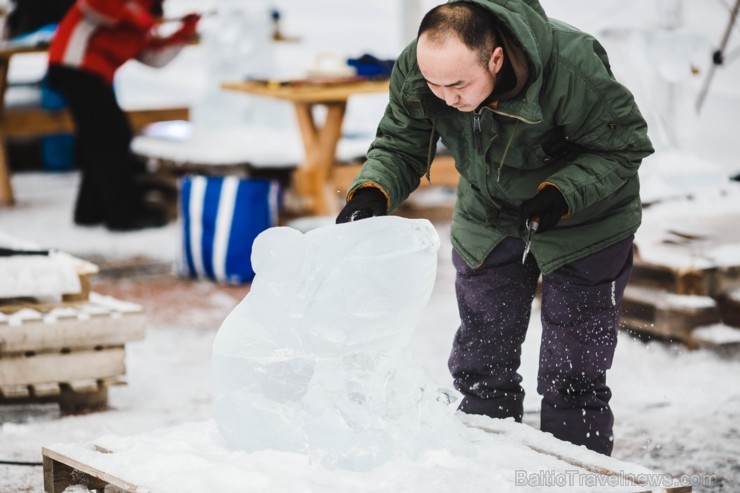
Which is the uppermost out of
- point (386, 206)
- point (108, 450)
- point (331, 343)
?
point (386, 206)

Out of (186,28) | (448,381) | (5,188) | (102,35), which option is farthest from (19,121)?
(448,381)

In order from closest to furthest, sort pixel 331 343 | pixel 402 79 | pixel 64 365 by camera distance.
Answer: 1. pixel 331 343
2. pixel 402 79
3. pixel 64 365

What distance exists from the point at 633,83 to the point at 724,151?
130cm

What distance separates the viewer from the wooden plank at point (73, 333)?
389cm

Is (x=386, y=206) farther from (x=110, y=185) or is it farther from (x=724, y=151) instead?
(x=110, y=185)

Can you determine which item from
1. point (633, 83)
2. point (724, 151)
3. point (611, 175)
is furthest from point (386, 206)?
point (724, 151)

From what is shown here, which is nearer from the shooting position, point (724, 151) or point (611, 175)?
point (611, 175)

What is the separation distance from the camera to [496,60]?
263 centimetres

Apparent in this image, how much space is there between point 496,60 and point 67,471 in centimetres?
148

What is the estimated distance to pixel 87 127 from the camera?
24.1 feet

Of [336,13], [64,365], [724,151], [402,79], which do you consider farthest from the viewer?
[336,13]

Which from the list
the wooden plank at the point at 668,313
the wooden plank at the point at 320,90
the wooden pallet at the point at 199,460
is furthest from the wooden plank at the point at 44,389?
the wooden plank at the point at 320,90

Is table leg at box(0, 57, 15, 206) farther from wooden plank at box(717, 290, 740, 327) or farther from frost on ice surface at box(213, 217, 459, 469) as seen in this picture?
frost on ice surface at box(213, 217, 459, 469)

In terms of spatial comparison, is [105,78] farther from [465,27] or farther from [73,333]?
[465,27]
